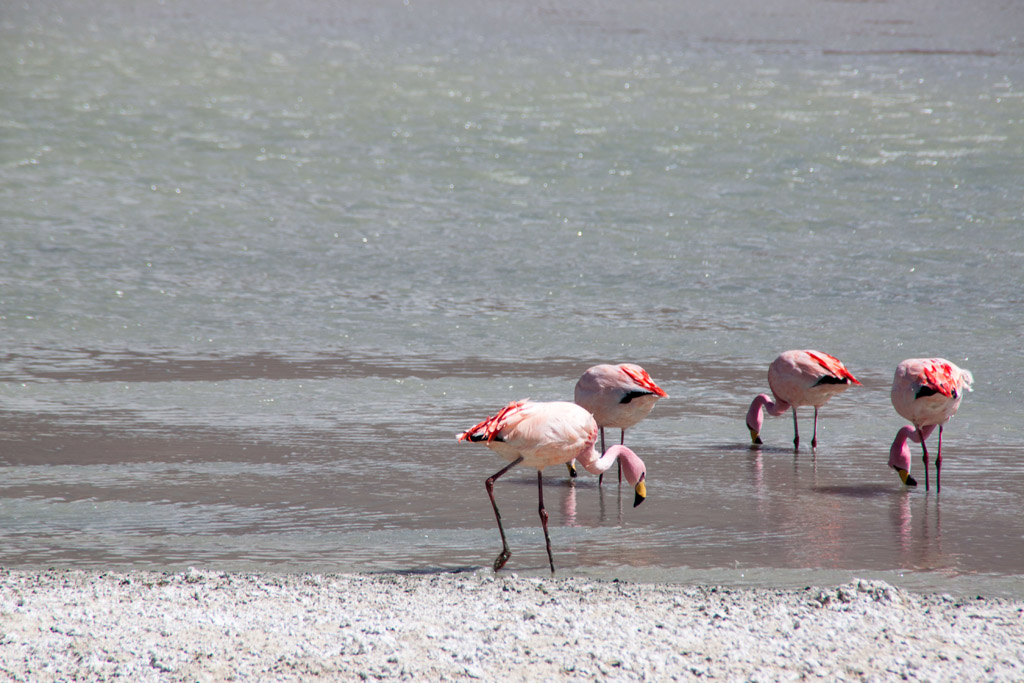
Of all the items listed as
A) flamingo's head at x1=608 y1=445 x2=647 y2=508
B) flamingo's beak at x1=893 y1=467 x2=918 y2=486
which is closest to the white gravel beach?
flamingo's head at x1=608 y1=445 x2=647 y2=508

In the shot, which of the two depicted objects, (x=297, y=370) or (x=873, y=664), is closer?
(x=873, y=664)

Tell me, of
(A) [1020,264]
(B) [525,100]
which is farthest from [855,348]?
(B) [525,100]

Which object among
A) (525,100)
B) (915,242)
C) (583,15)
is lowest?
(915,242)

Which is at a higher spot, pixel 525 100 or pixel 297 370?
pixel 525 100

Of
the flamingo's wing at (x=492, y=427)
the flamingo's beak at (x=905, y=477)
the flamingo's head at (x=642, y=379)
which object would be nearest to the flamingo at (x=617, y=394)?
the flamingo's head at (x=642, y=379)

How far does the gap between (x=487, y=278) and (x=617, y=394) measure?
608 centimetres

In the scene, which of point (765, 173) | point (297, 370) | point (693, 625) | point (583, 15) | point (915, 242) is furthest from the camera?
point (583, 15)

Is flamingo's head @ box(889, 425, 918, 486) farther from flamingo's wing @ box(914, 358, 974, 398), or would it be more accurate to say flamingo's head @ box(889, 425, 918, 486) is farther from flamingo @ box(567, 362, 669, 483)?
flamingo @ box(567, 362, 669, 483)

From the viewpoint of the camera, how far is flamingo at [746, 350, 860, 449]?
6953 millimetres

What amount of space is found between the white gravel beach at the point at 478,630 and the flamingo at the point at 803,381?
2.58 metres

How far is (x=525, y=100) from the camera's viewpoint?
64.4 feet

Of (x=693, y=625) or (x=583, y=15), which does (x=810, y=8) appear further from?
(x=693, y=625)

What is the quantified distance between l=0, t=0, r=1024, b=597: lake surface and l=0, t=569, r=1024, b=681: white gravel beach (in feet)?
1.02

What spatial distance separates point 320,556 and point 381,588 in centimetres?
51
